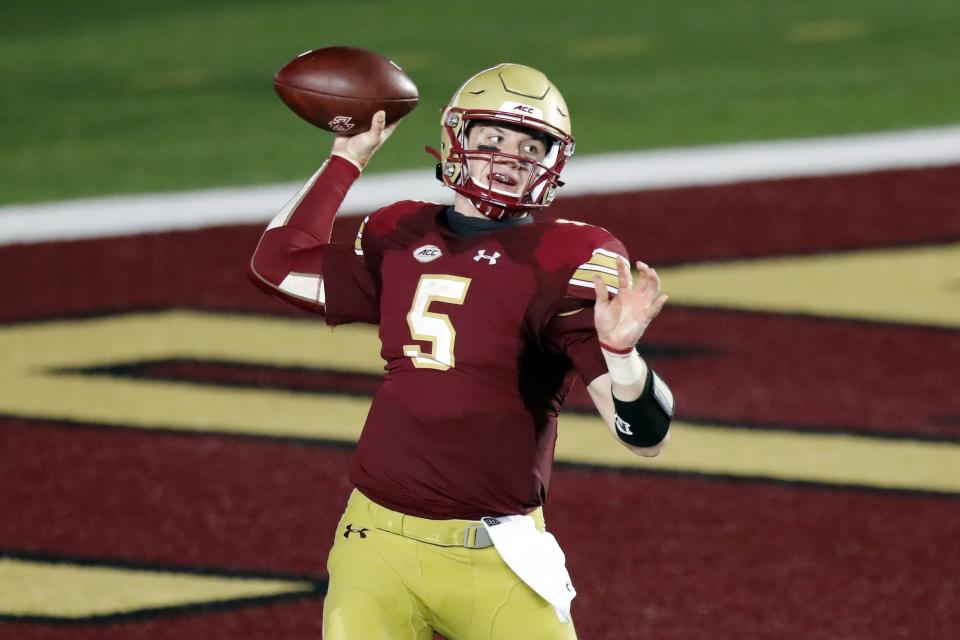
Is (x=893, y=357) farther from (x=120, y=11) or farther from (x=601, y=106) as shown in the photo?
(x=120, y=11)

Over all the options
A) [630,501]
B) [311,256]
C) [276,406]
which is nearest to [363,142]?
[311,256]

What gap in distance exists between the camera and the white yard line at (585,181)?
8.76 meters

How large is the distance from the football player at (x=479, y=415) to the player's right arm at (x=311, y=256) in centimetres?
14

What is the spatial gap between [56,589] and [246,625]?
1.99 ft

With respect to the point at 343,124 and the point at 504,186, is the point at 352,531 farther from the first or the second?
the point at 343,124

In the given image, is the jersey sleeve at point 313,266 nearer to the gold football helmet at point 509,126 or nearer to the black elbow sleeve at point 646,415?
the gold football helmet at point 509,126

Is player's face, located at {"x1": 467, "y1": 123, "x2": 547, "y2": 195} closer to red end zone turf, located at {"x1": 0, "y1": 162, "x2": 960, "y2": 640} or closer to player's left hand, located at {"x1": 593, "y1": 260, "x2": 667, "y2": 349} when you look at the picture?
player's left hand, located at {"x1": 593, "y1": 260, "x2": 667, "y2": 349}

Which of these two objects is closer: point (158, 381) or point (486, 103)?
point (486, 103)

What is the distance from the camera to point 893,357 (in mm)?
7086

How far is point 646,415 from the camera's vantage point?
340 cm

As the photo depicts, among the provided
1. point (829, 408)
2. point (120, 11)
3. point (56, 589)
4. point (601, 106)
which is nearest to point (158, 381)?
point (56, 589)

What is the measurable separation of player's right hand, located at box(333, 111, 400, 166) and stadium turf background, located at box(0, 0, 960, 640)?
4.85ft

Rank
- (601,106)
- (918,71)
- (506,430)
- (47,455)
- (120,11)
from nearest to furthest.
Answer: (506,430), (47,455), (601,106), (918,71), (120,11)

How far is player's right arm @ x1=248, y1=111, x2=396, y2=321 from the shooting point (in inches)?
151
